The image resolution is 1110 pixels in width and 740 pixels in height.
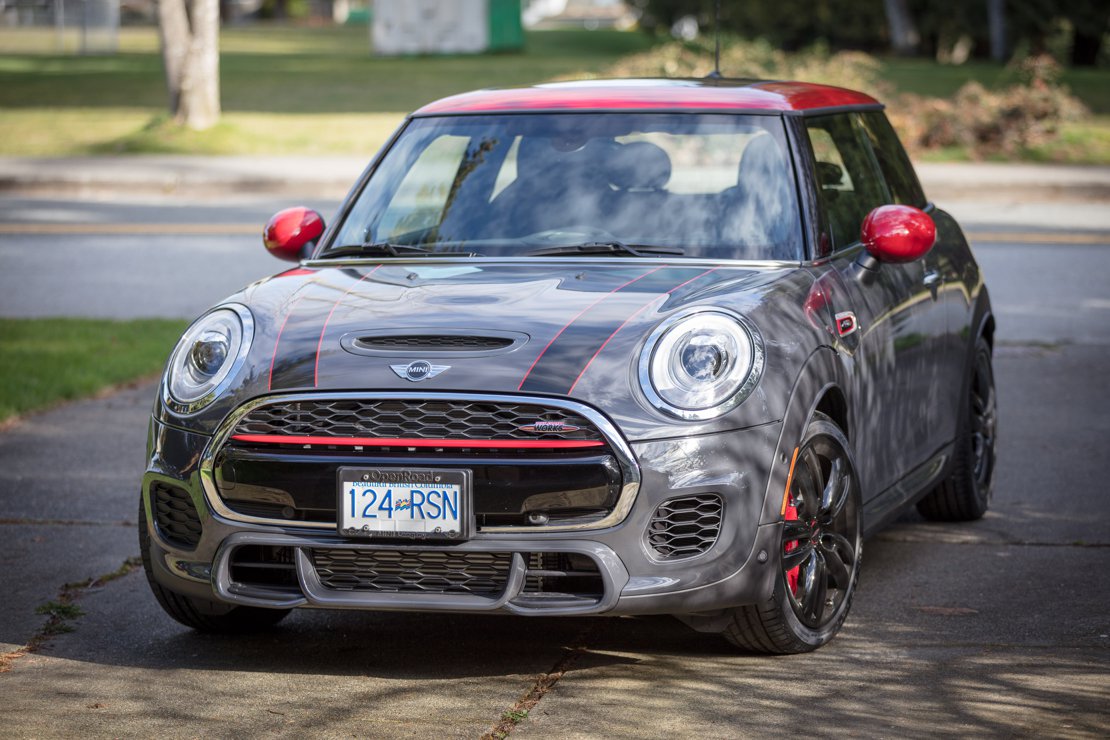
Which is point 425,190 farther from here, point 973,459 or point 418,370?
point 973,459

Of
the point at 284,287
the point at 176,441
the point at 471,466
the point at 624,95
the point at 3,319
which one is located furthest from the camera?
the point at 3,319

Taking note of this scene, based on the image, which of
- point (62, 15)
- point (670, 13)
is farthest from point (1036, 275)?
point (670, 13)

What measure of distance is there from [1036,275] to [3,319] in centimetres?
736

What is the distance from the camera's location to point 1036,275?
41.9 ft

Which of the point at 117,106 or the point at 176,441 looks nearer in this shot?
the point at 176,441

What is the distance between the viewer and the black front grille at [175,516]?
4.55 metres

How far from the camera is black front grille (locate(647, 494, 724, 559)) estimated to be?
14.1 feet

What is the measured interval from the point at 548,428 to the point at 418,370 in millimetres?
A: 382

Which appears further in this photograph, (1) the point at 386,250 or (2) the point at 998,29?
(2) the point at 998,29

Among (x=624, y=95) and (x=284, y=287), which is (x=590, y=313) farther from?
(x=624, y=95)

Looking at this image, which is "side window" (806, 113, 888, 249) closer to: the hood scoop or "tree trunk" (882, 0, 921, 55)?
the hood scoop

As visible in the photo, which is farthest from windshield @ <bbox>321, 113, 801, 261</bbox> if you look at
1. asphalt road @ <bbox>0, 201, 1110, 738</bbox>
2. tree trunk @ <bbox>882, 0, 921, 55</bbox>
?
tree trunk @ <bbox>882, 0, 921, 55</bbox>

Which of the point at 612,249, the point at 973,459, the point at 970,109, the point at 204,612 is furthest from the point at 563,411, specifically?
the point at 970,109

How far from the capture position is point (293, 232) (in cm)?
580
